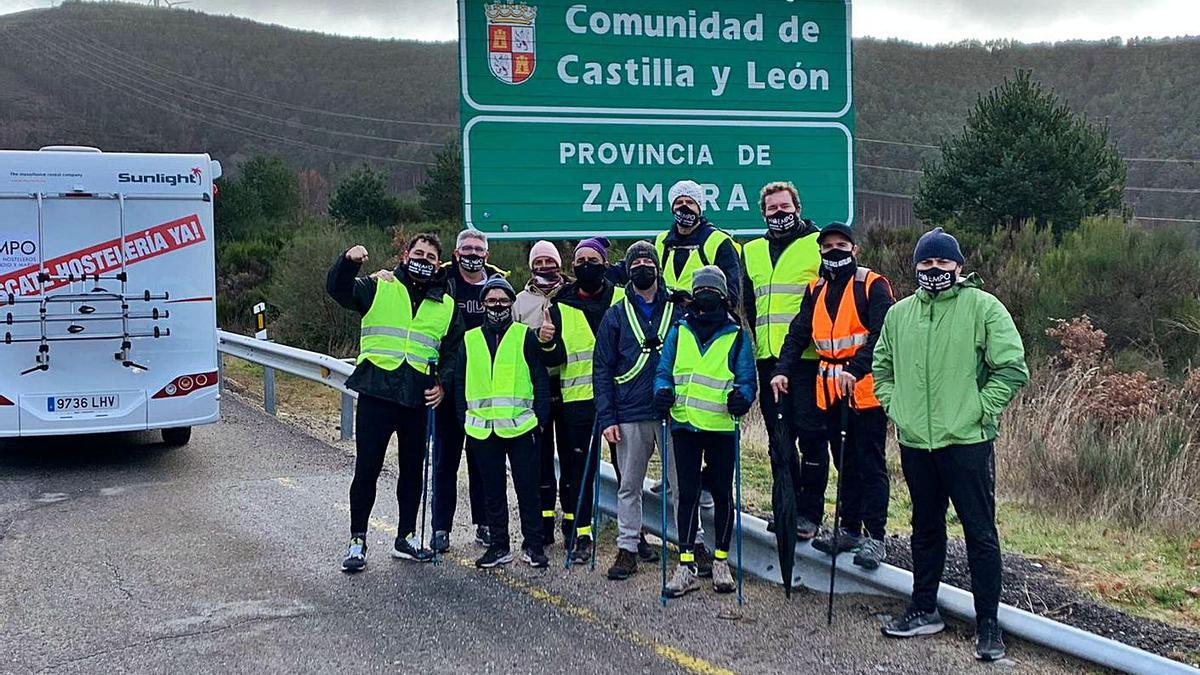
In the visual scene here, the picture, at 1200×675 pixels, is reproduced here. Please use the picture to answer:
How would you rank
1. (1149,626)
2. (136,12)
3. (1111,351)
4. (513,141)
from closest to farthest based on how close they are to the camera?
(1149,626) → (513,141) → (1111,351) → (136,12)

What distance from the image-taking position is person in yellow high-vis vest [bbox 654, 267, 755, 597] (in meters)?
6.08

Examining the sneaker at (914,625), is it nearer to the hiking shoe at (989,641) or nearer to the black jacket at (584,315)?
the hiking shoe at (989,641)

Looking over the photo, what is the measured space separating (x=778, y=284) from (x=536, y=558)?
2063mm

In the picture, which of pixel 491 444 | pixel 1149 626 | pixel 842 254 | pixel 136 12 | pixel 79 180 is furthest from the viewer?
pixel 136 12

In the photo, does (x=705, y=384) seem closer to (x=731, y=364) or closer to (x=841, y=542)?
(x=731, y=364)

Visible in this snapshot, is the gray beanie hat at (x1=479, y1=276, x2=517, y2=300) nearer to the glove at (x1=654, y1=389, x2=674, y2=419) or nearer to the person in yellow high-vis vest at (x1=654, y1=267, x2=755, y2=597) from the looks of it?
the person in yellow high-vis vest at (x1=654, y1=267, x2=755, y2=597)

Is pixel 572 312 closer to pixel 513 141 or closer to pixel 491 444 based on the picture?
pixel 491 444

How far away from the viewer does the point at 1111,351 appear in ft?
49.2

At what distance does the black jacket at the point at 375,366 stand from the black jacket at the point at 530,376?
153 millimetres

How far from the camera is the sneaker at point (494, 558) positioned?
22.0ft

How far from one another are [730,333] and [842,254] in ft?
2.30

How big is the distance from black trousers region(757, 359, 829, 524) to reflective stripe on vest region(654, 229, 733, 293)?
70 cm

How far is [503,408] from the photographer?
21.7ft

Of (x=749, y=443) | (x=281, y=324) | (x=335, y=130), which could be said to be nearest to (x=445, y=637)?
(x=749, y=443)
